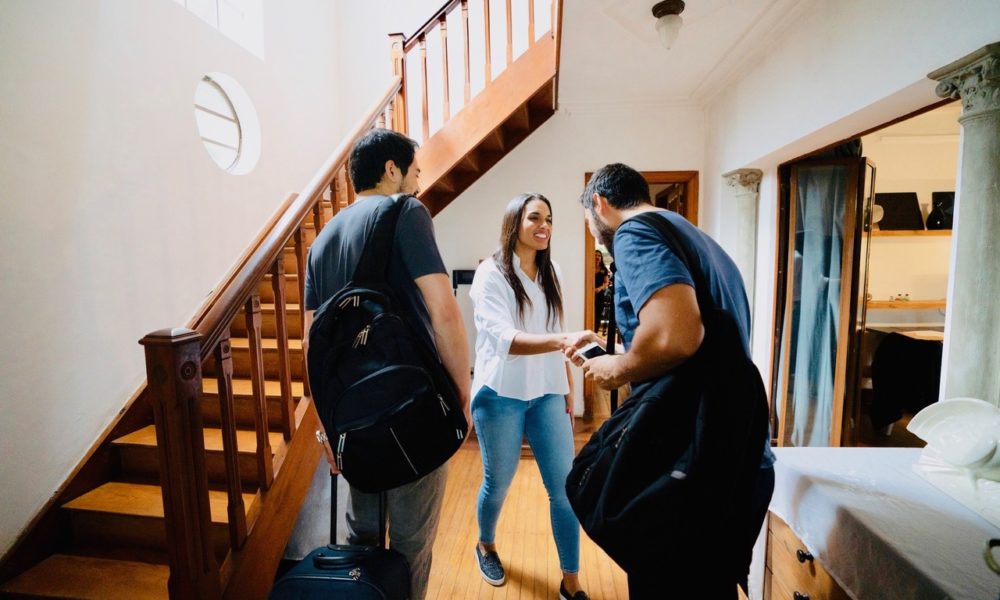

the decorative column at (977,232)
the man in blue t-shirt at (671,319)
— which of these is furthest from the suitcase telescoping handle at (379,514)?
the decorative column at (977,232)

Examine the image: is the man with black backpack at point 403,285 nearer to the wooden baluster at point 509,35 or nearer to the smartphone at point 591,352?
the smartphone at point 591,352

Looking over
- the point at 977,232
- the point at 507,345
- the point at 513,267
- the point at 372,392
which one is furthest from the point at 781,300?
the point at 372,392

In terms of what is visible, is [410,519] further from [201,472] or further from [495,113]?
[495,113]

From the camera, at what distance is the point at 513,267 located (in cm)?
161

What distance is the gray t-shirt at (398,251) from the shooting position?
1.02 meters

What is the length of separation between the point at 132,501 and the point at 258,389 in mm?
905

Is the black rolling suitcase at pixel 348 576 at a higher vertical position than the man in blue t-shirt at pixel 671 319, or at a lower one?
lower

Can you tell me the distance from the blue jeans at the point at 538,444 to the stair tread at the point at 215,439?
2.75ft

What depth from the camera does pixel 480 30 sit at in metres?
A: 3.70

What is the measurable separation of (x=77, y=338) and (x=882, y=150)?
5.87 m

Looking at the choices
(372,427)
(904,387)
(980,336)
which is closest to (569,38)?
(980,336)

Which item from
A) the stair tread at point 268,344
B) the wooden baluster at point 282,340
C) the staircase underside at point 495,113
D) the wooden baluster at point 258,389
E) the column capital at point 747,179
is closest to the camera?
the wooden baluster at point 258,389

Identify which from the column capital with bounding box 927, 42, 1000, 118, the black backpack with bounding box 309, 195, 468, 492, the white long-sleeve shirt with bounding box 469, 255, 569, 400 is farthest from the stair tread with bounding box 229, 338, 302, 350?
the column capital with bounding box 927, 42, 1000, 118

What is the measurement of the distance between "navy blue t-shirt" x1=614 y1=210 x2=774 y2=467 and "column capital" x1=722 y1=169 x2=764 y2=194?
7.69 ft
